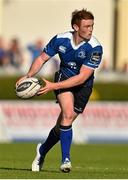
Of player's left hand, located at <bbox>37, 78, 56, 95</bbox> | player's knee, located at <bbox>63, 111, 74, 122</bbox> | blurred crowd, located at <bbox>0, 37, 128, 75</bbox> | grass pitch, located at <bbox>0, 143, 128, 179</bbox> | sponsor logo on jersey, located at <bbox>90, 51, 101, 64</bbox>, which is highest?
sponsor logo on jersey, located at <bbox>90, 51, 101, 64</bbox>

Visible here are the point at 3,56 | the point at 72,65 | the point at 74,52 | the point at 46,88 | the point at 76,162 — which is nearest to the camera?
the point at 46,88

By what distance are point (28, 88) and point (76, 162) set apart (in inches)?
162

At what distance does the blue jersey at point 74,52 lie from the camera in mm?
14469

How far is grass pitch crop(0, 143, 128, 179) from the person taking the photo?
14.0 meters

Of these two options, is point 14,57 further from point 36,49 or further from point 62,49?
point 62,49

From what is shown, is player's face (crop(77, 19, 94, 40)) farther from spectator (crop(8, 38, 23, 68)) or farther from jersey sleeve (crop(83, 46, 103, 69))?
spectator (crop(8, 38, 23, 68))

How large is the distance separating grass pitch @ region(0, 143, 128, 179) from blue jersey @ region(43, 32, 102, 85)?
55.8 inches

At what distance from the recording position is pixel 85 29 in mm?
14438

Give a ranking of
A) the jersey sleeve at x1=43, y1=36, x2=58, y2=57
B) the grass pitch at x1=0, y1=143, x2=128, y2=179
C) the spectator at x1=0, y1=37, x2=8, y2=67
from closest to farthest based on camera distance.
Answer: the grass pitch at x1=0, y1=143, x2=128, y2=179, the jersey sleeve at x1=43, y1=36, x2=58, y2=57, the spectator at x1=0, y1=37, x2=8, y2=67

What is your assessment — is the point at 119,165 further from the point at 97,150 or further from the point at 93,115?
the point at 93,115

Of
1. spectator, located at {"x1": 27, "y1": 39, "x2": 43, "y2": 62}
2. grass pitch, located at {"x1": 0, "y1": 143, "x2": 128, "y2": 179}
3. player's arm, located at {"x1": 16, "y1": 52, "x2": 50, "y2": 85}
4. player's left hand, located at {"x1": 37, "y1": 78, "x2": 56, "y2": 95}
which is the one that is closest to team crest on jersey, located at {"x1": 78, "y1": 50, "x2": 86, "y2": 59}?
player's arm, located at {"x1": 16, "y1": 52, "x2": 50, "y2": 85}

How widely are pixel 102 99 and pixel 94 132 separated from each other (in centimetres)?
266

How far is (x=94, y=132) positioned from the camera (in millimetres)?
26500

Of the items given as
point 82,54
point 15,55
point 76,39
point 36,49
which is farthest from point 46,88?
point 36,49
